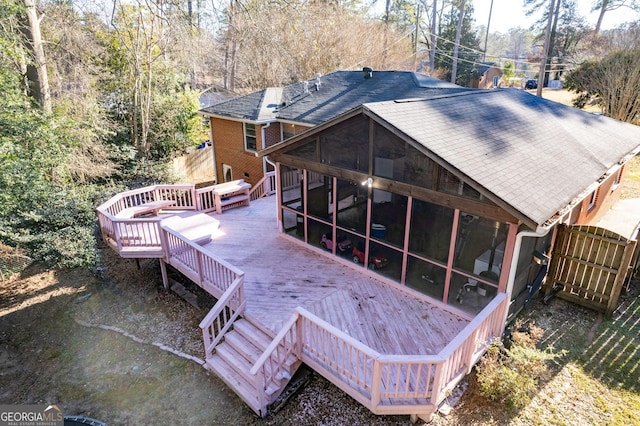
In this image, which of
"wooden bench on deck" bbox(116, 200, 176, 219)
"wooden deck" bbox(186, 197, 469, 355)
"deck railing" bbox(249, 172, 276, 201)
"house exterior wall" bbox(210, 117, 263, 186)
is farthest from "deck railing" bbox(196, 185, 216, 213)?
"house exterior wall" bbox(210, 117, 263, 186)

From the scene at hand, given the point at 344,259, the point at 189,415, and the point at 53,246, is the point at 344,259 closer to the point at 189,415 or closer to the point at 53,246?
the point at 189,415

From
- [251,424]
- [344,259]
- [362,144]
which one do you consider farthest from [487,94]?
[251,424]

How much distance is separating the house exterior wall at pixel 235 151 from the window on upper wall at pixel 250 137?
0.20m

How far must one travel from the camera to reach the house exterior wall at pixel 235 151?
601 inches

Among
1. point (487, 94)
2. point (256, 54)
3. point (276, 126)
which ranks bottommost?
point (276, 126)

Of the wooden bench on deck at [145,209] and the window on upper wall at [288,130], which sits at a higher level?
the window on upper wall at [288,130]

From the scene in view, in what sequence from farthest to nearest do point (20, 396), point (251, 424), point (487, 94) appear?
1. point (487, 94)
2. point (20, 396)
3. point (251, 424)

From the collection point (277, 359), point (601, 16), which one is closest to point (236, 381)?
point (277, 359)

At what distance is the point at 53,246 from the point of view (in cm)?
941

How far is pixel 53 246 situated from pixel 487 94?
483 inches

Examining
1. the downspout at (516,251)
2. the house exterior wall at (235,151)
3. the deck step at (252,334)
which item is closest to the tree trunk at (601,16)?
the house exterior wall at (235,151)

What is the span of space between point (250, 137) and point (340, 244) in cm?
807

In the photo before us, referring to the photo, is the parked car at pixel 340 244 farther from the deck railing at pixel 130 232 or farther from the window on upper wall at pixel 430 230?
the deck railing at pixel 130 232

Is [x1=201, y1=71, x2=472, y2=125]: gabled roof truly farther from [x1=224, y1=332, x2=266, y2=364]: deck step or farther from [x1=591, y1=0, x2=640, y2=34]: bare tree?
[x1=591, y1=0, x2=640, y2=34]: bare tree
